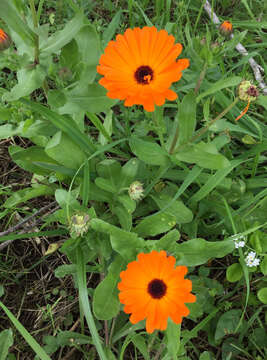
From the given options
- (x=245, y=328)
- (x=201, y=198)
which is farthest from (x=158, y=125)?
(x=245, y=328)

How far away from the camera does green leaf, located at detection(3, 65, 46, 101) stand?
1.50m

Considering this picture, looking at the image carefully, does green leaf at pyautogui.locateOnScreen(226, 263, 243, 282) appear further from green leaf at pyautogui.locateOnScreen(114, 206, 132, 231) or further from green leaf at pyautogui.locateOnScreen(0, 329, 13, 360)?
green leaf at pyautogui.locateOnScreen(0, 329, 13, 360)

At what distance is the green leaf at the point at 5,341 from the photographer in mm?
1864

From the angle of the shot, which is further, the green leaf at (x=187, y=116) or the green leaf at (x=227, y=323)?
the green leaf at (x=227, y=323)

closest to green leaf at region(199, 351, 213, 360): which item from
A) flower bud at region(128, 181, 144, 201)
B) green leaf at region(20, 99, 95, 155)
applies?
flower bud at region(128, 181, 144, 201)

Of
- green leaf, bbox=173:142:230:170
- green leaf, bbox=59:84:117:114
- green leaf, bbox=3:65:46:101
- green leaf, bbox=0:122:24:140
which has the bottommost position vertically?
green leaf, bbox=173:142:230:170

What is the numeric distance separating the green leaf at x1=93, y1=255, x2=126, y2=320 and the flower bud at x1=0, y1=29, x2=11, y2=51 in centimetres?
108

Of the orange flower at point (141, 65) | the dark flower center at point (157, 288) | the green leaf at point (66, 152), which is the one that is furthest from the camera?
the green leaf at point (66, 152)

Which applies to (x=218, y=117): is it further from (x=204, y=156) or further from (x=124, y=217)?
(x=124, y=217)

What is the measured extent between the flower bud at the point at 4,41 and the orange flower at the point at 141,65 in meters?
0.37

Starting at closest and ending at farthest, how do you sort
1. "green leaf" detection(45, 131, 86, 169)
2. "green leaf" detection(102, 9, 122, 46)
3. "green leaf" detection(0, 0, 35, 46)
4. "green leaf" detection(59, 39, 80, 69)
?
"green leaf" detection(0, 0, 35, 46) → "green leaf" detection(59, 39, 80, 69) → "green leaf" detection(45, 131, 86, 169) → "green leaf" detection(102, 9, 122, 46)

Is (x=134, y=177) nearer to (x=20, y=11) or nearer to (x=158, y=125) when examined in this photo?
(x=158, y=125)

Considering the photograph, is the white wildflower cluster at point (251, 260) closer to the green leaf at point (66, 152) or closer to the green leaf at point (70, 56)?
the green leaf at point (66, 152)

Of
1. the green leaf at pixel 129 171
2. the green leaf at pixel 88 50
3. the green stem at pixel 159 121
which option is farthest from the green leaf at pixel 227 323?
the green leaf at pixel 88 50
